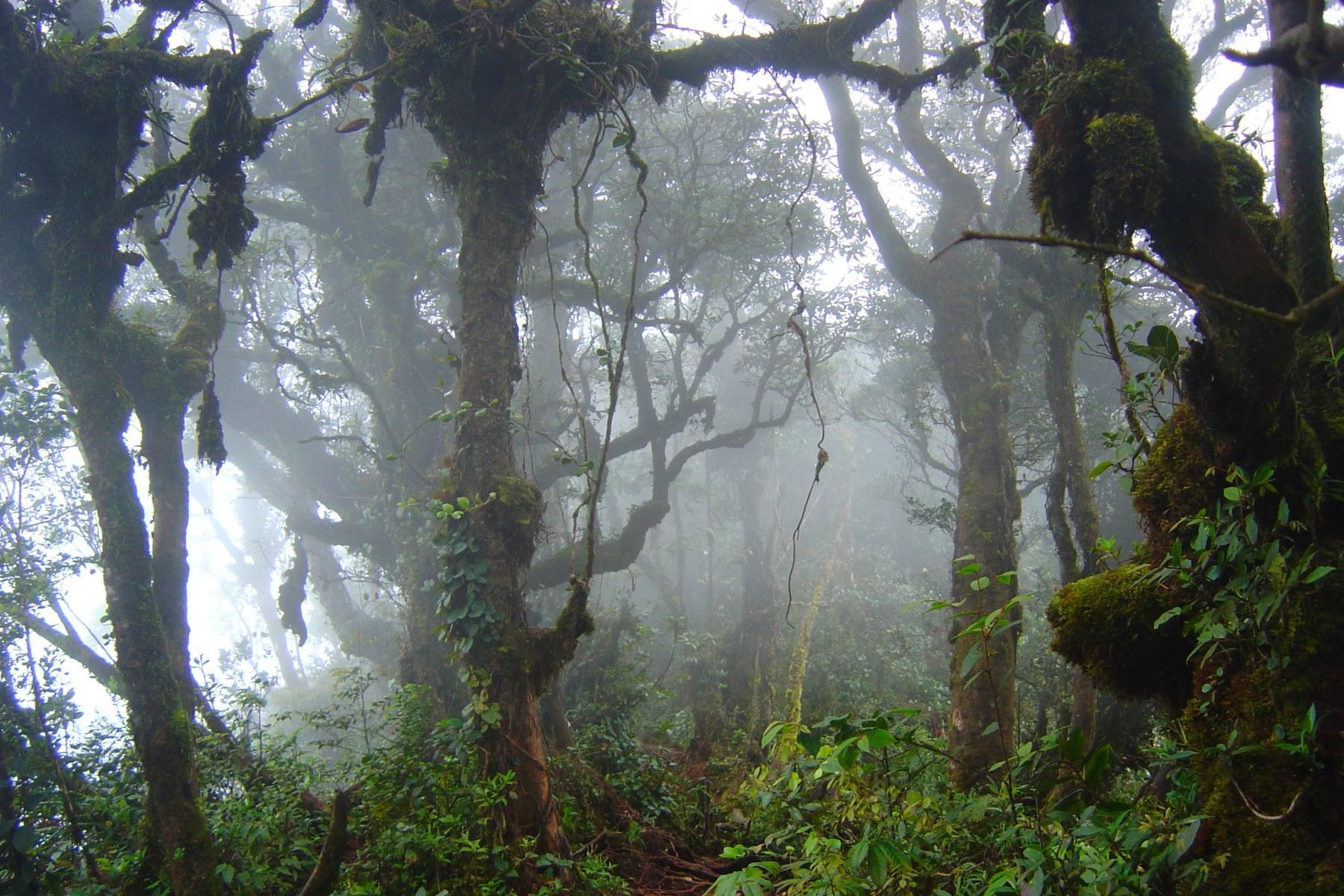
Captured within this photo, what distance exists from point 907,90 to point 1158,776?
693cm

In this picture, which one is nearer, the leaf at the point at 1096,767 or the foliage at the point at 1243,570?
the leaf at the point at 1096,767

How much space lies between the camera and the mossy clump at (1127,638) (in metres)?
3.21

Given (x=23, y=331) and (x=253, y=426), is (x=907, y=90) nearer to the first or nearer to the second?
(x=23, y=331)

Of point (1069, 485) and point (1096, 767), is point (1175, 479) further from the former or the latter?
point (1069, 485)

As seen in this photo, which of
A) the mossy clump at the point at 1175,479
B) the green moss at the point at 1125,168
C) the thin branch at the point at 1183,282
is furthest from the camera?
the mossy clump at the point at 1175,479

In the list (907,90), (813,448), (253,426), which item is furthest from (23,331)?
(813,448)

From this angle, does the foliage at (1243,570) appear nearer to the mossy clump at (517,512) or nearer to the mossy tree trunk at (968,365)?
the mossy tree trunk at (968,365)

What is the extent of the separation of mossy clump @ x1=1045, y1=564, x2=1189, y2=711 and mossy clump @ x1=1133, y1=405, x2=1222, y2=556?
27 centimetres

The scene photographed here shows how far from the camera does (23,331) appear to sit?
720 cm

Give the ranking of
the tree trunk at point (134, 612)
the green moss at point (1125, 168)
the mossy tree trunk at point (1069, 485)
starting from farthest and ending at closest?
the mossy tree trunk at point (1069, 485) < the tree trunk at point (134, 612) < the green moss at point (1125, 168)

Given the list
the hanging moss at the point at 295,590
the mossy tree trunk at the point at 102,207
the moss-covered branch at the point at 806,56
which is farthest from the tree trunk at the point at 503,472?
the hanging moss at the point at 295,590

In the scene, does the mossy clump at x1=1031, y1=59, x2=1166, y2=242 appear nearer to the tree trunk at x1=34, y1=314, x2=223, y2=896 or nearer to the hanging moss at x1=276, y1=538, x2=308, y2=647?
the tree trunk at x1=34, y1=314, x2=223, y2=896

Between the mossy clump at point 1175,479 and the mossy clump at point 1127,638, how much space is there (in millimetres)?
266

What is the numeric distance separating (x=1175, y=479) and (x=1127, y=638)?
2.43 ft
